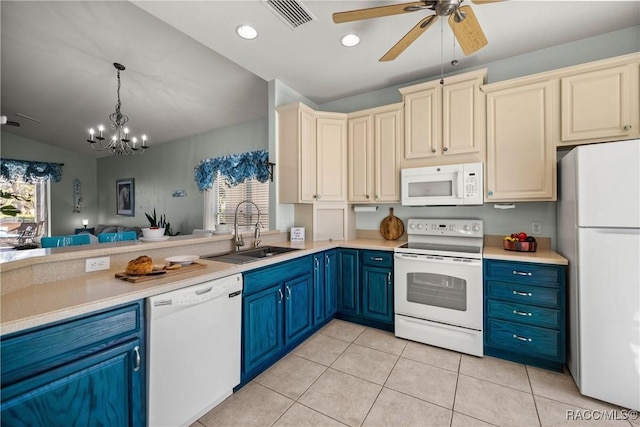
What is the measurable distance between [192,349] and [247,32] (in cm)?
243

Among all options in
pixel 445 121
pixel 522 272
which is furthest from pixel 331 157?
pixel 522 272

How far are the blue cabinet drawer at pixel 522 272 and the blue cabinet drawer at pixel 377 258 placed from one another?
829 mm

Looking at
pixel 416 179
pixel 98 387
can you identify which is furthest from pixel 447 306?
pixel 98 387

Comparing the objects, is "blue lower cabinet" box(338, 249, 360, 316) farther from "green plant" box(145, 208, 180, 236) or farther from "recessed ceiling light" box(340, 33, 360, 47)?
"green plant" box(145, 208, 180, 236)

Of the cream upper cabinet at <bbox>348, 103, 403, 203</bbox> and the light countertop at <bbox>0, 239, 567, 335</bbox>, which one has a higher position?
the cream upper cabinet at <bbox>348, 103, 403, 203</bbox>

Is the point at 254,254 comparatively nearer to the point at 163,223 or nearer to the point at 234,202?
the point at 234,202

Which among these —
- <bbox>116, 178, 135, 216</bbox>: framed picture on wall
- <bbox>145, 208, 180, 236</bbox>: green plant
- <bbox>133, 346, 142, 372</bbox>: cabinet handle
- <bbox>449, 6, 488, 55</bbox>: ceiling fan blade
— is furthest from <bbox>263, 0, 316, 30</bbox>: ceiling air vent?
Answer: <bbox>116, 178, 135, 216</bbox>: framed picture on wall

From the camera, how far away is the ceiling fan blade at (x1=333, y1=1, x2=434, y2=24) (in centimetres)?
150

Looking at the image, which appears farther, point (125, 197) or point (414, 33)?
point (125, 197)

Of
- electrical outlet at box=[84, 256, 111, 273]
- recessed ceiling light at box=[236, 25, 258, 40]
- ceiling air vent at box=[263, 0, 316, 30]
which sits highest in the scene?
recessed ceiling light at box=[236, 25, 258, 40]

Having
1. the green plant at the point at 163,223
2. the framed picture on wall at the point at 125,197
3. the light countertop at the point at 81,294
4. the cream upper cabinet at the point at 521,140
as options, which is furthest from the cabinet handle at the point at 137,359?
the framed picture on wall at the point at 125,197

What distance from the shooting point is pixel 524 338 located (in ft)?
6.84

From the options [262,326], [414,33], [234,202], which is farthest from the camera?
[234,202]

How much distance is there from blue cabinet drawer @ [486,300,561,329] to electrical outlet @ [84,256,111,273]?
2860 millimetres
